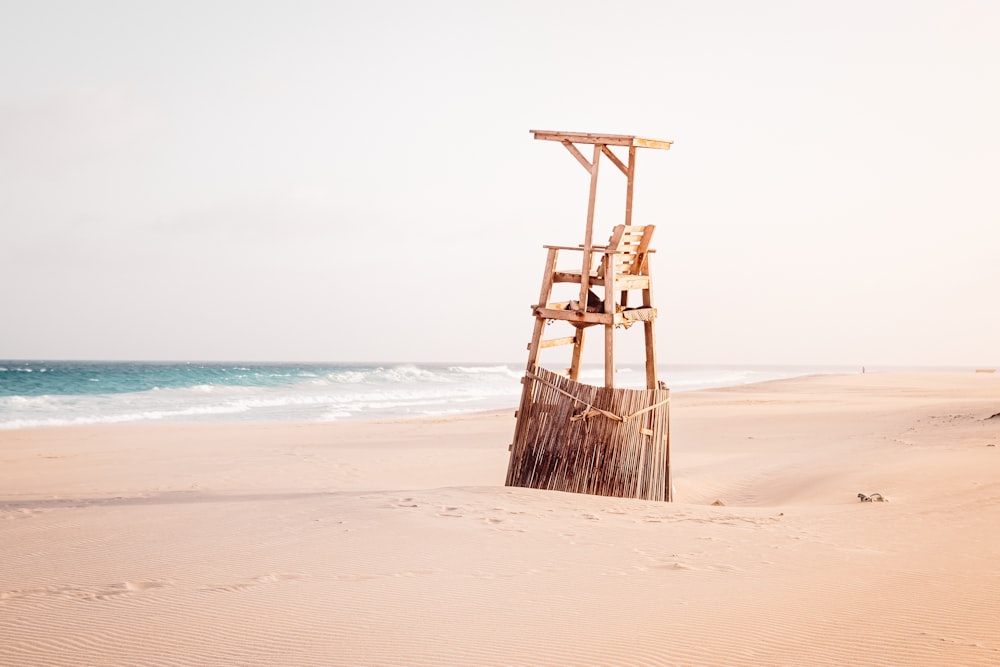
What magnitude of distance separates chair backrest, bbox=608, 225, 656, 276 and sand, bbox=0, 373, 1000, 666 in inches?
121

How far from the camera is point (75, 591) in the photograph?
625 cm

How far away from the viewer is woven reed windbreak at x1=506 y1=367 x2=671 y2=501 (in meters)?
10.2

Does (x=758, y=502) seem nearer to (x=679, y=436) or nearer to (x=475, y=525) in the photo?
(x=475, y=525)

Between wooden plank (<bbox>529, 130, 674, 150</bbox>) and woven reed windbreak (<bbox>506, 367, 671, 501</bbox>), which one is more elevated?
wooden plank (<bbox>529, 130, 674, 150</bbox>)

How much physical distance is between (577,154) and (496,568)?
582cm

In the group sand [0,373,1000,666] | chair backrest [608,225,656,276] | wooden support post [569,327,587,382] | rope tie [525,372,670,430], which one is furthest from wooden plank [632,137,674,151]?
sand [0,373,1000,666]

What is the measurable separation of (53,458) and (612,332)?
11.9m

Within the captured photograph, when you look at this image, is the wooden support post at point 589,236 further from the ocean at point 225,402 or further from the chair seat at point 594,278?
the ocean at point 225,402

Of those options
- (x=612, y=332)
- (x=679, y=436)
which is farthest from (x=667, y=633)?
(x=679, y=436)

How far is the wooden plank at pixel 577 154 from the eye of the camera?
417 inches

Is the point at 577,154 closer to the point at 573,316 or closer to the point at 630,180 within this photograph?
the point at 630,180

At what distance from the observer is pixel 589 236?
10.5 meters

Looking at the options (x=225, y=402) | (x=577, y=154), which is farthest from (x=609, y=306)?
(x=225, y=402)

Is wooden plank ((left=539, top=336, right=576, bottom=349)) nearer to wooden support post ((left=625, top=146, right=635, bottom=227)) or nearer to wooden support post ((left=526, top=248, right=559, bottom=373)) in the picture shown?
wooden support post ((left=526, top=248, right=559, bottom=373))
